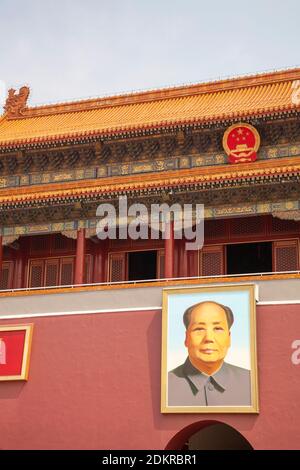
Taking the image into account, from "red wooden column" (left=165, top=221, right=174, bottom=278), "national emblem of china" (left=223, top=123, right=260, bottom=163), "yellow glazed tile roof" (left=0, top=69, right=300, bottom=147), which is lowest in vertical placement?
"red wooden column" (left=165, top=221, right=174, bottom=278)

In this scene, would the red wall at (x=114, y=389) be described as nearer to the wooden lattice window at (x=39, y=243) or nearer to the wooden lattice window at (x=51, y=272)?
the wooden lattice window at (x=51, y=272)

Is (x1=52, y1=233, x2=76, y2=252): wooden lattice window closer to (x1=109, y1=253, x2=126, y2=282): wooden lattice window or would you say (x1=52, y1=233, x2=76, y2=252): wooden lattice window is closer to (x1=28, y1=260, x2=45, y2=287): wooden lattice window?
(x1=28, y1=260, x2=45, y2=287): wooden lattice window

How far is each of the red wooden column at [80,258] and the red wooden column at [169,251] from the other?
197cm

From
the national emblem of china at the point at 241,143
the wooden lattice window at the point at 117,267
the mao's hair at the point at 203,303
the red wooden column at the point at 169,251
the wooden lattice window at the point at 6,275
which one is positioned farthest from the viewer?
the wooden lattice window at the point at 6,275

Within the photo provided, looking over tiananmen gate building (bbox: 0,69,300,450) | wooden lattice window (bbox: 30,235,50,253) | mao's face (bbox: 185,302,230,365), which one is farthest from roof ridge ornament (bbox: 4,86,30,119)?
mao's face (bbox: 185,302,230,365)

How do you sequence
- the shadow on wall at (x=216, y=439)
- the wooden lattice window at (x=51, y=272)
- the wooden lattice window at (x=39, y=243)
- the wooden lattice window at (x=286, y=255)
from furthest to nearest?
the wooden lattice window at (x=39, y=243), the wooden lattice window at (x=51, y=272), the wooden lattice window at (x=286, y=255), the shadow on wall at (x=216, y=439)

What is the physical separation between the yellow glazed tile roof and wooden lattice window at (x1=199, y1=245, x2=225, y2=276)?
365 centimetres

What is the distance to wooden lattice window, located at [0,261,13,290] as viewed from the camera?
752 inches

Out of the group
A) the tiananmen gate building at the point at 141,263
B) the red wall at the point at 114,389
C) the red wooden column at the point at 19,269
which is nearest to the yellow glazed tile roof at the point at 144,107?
the tiananmen gate building at the point at 141,263

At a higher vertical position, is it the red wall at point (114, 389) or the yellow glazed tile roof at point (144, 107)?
the yellow glazed tile roof at point (144, 107)

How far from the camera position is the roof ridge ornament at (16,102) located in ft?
78.1

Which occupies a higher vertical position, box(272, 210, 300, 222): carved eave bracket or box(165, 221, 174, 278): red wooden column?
box(272, 210, 300, 222): carved eave bracket
